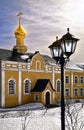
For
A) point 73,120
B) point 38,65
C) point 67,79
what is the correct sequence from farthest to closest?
point 67,79 → point 38,65 → point 73,120

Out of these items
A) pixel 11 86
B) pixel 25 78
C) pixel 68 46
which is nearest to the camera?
pixel 68 46

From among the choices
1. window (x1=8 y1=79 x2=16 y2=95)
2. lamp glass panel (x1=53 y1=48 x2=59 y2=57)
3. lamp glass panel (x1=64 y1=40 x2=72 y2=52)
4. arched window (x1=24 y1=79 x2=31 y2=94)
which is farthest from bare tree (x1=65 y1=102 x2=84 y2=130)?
arched window (x1=24 y1=79 x2=31 y2=94)

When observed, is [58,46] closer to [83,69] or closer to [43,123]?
[43,123]

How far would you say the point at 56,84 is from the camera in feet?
103

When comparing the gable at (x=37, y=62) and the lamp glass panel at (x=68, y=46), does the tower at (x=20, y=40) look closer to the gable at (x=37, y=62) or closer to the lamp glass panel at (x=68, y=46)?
the gable at (x=37, y=62)

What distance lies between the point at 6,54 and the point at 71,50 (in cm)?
2235

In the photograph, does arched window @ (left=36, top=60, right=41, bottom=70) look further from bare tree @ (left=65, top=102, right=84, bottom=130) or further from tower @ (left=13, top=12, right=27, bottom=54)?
bare tree @ (left=65, top=102, right=84, bottom=130)

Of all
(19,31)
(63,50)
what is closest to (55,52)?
(63,50)

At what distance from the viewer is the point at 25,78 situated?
27.4 meters

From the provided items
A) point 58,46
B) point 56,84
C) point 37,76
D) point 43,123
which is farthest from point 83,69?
point 58,46

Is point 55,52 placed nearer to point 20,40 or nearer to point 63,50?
point 63,50

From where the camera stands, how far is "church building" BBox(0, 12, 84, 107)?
25.5 metres

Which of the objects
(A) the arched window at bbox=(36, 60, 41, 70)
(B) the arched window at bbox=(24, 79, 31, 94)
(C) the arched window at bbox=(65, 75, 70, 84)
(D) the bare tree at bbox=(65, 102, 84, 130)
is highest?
(A) the arched window at bbox=(36, 60, 41, 70)

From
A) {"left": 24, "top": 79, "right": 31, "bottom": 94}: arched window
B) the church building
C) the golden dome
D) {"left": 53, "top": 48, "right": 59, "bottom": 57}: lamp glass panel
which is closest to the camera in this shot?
{"left": 53, "top": 48, "right": 59, "bottom": 57}: lamp glass panel
